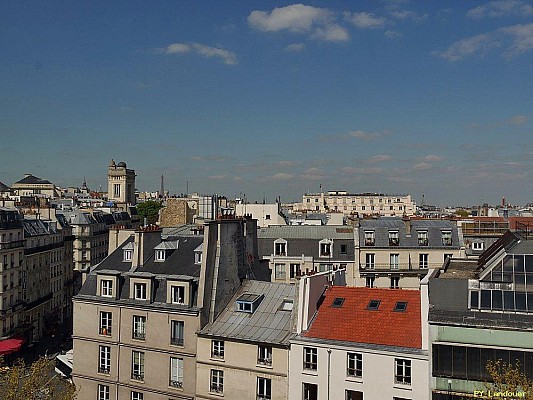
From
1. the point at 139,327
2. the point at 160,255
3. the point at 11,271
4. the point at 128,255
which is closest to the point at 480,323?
the point at 139,327

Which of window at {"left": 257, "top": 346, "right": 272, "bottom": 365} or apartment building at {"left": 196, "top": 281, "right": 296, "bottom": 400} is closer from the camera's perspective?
apartment building at {"left": 196, "top": 281, "right": 296, "bottom": 400}

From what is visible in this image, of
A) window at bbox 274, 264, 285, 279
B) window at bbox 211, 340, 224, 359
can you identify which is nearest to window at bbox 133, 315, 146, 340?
window at bbox 211, 340, 224, 359

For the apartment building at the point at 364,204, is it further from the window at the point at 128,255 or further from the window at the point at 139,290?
the window at the point at 139,290

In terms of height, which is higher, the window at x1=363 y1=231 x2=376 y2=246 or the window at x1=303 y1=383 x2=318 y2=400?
the window at x1=363 y1=231 x2=376 y2=246

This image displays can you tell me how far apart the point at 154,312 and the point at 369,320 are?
1240cm

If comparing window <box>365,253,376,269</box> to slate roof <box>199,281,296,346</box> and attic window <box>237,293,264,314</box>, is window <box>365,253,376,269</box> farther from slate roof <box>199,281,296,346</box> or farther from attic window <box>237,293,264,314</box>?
attic window <box>237,293,264,314</box>

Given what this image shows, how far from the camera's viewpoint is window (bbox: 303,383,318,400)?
2769 centimetres

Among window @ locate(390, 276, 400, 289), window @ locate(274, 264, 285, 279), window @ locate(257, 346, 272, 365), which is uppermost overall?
window @ locate(274, 264, 285, 279)

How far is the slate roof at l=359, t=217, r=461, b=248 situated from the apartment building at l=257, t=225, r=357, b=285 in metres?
1.95

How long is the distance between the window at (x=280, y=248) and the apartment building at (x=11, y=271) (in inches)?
1082

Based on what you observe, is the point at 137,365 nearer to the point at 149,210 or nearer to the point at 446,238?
the point at 446,238

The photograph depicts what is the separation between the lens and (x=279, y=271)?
170ft

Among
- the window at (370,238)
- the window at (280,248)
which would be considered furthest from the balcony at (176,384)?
the window at (370,238)

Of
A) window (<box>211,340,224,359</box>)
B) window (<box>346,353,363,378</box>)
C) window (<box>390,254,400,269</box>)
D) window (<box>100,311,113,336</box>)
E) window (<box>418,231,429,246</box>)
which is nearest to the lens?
window (<box>346,353,363,378</box>)
